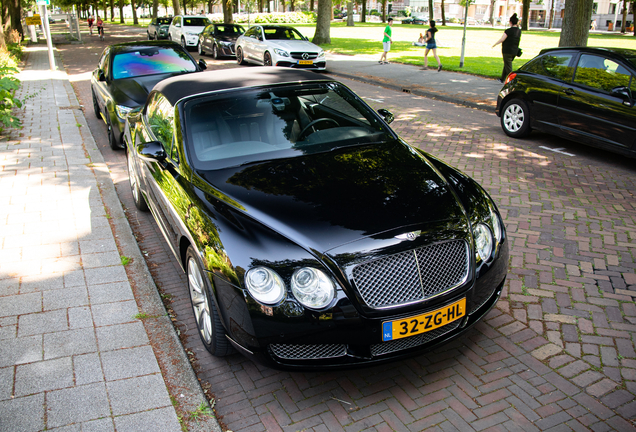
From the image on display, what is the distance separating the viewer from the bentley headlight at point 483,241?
3.07 metres

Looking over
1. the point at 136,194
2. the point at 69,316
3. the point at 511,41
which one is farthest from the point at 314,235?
the point at 511,41

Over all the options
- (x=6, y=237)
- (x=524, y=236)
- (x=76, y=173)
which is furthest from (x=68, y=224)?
(x=524, y=236)

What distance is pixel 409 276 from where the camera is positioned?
2.76 metres

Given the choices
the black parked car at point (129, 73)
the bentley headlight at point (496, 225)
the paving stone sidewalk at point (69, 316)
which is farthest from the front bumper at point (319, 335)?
the black parked car at point (129, 73)

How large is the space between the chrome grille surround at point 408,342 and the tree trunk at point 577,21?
11.8 meters

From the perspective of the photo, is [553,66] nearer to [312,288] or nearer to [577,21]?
[577,21]

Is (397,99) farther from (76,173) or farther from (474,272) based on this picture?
(474,272)

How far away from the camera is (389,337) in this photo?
8.89 feet

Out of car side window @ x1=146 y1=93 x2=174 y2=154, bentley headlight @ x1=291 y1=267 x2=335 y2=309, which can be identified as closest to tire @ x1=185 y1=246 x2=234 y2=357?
bentley headlight @ x1=291 y1=267 x2=335 y2=309

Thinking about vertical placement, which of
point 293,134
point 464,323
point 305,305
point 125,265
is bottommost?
point 125,265

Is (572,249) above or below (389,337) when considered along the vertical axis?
below

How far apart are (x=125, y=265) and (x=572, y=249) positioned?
4216mm

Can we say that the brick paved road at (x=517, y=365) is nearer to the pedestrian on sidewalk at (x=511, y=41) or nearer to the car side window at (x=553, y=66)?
the car side window at (x=553, y=66)

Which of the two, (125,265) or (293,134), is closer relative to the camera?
(293,134)
